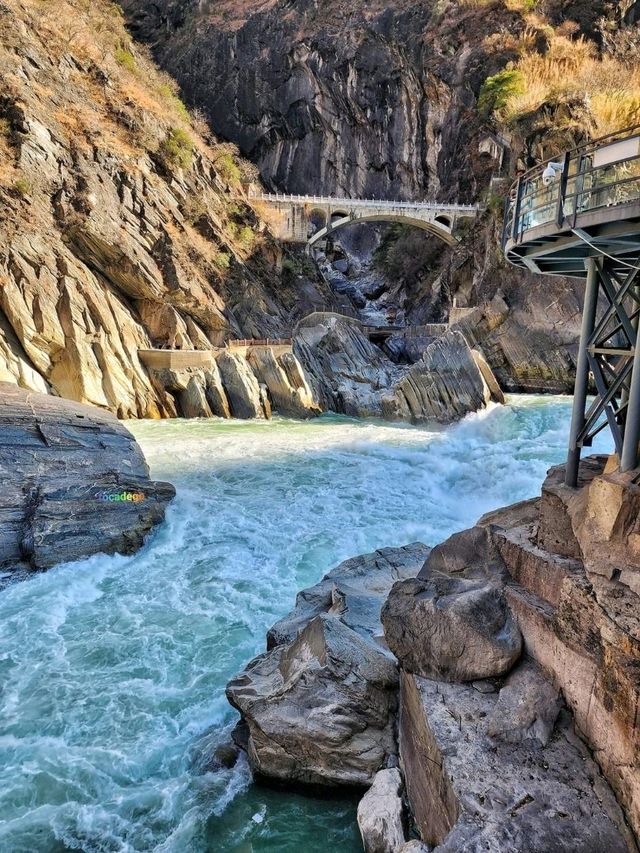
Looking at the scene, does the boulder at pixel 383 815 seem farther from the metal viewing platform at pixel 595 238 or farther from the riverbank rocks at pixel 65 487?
the riverbank rocks at pixel 65 487

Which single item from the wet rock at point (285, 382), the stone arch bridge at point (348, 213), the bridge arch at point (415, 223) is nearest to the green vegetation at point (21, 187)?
the wet rock at point (285, 382)

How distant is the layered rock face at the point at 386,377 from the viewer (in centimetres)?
2453

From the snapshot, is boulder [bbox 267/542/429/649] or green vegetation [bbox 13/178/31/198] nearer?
boulder [bbox 267/542/429/649]

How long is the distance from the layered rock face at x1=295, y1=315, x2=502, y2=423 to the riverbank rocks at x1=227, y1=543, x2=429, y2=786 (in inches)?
734

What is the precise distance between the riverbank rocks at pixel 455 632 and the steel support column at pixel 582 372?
5.69 ft

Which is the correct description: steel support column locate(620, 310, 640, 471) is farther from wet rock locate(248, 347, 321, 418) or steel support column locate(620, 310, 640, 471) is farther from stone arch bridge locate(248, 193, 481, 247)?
stone arch bridge locate(248, 193, 481, 247)

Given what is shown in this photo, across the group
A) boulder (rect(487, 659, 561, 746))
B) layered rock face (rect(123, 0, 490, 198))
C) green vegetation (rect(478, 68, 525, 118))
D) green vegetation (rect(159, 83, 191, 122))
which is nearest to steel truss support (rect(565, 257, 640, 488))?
boulder (rect(487, 659, 561, 746))

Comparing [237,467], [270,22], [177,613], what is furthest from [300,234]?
[177,613]

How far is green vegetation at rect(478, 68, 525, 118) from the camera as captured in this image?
38.7 meters

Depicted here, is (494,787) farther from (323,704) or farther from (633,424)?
(633,424)

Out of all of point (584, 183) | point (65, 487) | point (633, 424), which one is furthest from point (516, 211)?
point (65, 487)

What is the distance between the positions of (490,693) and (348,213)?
4475cm

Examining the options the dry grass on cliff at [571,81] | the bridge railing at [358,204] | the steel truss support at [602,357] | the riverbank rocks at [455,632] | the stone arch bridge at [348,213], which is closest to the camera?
the riverbank rocks at [455,632]

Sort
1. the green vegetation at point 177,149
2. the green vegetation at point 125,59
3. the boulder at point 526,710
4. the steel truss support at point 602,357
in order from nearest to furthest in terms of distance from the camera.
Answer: the boulder at point 526,710 → the steel truss support at point 602,357 → the green vegetation at point 177,149 → the green vegetation at point 125,59
